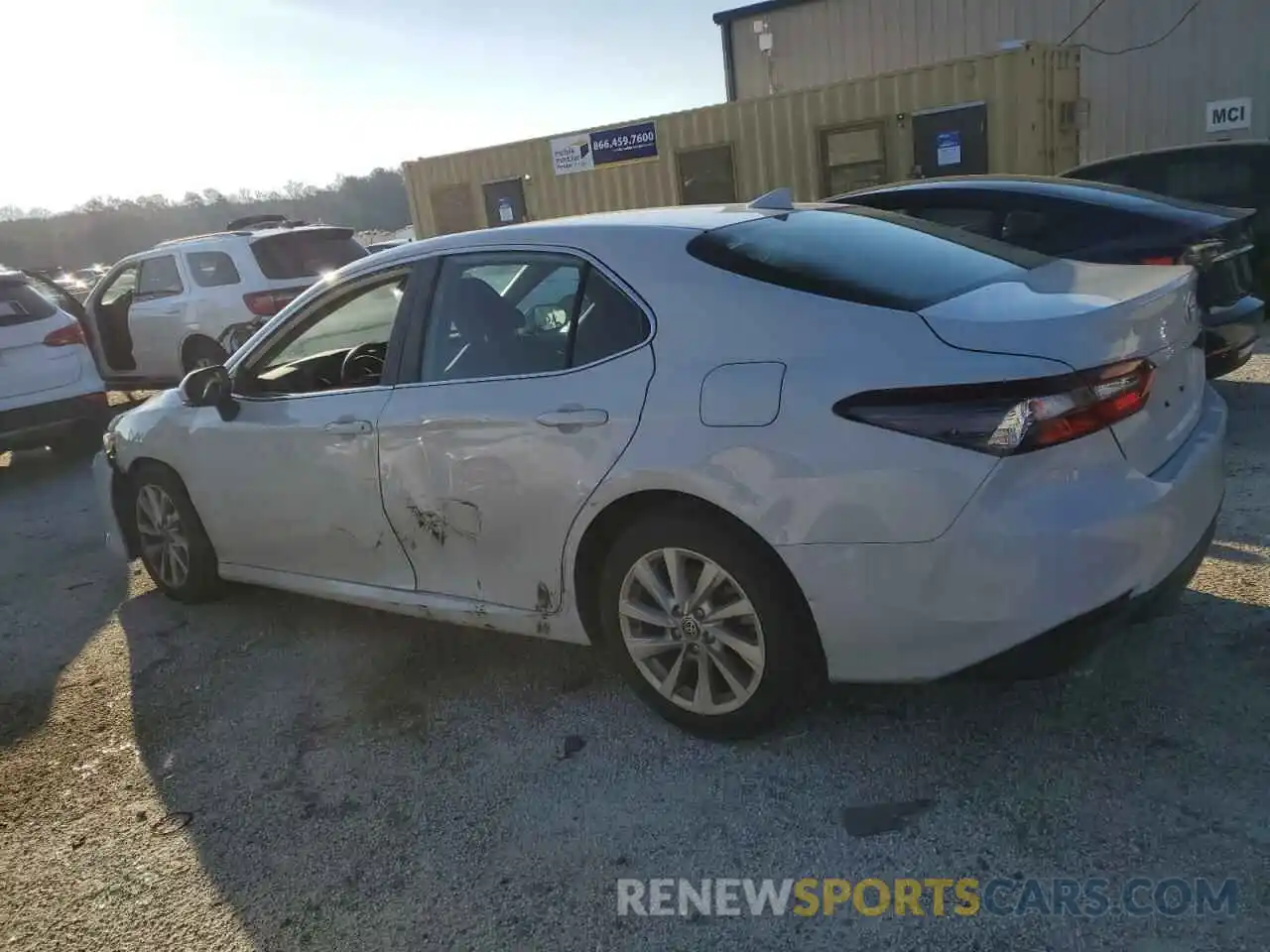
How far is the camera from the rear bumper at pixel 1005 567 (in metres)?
2.31

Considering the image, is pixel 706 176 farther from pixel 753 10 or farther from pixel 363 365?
pixel 363 365

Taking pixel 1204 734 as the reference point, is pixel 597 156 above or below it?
above

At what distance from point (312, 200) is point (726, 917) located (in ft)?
261

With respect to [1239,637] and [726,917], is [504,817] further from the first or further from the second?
[1239,637]

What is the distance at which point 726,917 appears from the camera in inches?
91.1

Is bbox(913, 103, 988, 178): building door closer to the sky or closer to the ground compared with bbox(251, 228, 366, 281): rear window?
closer to the sky

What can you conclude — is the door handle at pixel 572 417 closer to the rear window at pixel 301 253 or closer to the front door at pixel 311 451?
the front door at pixel 311 451

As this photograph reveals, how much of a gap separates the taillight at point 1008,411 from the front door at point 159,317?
Result: 29.0 feet

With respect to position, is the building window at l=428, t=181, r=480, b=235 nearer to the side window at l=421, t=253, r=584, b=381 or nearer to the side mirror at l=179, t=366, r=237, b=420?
the side mirror at l=179, t=366, r=237, b=420

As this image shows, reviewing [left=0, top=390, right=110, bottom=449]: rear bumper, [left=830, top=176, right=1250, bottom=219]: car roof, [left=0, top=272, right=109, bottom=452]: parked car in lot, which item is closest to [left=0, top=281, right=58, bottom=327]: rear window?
[left=0, top=272, right=109, bottom=452]: parked car in lot

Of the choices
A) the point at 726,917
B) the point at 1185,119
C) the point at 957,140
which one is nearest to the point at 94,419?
the point at 726,917

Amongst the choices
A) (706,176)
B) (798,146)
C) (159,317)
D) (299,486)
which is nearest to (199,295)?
(159,317)

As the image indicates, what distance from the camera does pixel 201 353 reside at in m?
9.68

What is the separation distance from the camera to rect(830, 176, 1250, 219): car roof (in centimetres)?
544
